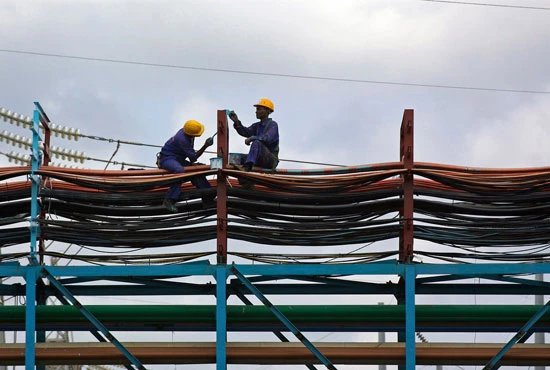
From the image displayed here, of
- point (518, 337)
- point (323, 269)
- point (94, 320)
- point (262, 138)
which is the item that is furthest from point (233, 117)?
point (518, 337)

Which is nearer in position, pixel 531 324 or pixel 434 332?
pixel 531 324

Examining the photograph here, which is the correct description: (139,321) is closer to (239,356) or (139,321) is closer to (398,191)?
(239,356)

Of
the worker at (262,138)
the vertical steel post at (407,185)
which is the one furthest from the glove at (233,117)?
the vertical steel post at (407,185)

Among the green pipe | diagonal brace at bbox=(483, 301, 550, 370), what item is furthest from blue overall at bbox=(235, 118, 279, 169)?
diagonal brace at bbox=(483, 301, 550, 370)

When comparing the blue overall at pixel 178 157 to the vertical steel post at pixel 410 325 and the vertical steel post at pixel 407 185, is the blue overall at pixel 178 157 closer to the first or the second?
the vertical steel post at pixel 407 185

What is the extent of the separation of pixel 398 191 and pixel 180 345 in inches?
219

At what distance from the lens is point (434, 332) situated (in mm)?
25000

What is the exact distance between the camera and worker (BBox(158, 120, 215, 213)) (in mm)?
24062

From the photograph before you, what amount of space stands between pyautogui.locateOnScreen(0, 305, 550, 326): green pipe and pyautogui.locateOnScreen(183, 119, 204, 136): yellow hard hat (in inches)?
146

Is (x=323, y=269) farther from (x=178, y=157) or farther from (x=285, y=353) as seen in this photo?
(x=178, y=157)

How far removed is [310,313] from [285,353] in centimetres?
98

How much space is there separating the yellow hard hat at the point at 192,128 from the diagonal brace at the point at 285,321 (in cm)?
315

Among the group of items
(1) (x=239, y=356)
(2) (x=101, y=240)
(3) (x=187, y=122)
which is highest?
(3) (x=187, y=122)

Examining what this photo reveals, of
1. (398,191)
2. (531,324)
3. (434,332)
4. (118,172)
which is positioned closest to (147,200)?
(118,172)
